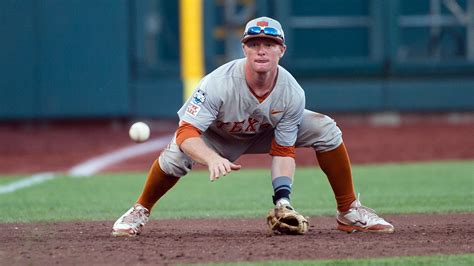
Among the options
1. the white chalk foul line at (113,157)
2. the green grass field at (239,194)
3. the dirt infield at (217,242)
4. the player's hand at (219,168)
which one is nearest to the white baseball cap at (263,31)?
the player's hand at (219,168)

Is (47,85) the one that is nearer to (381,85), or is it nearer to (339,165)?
(381,85)

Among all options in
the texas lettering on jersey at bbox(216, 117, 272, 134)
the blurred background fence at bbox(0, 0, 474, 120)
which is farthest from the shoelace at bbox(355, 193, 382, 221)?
the blurred background fence at bbox(0, 0, 474, 120)

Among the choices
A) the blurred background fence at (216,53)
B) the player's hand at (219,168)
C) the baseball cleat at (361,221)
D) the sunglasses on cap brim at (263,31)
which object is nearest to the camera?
the player's hand at (219,168)

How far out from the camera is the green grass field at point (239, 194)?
8742mm

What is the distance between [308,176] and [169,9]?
213 inches

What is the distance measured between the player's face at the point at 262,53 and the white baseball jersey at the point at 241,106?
0.59 ft

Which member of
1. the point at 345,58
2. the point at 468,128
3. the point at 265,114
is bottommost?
the point at 468,128

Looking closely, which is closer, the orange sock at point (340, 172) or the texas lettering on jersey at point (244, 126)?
the texas lettering on jersey at point (244, 126)

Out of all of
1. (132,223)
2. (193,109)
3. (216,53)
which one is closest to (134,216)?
(132,223)

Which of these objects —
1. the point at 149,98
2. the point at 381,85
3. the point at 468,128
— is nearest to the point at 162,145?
the point at 149,98

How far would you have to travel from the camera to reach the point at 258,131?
6906 mm

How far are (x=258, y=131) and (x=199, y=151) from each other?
23.2 inches

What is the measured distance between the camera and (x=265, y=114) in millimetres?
6695

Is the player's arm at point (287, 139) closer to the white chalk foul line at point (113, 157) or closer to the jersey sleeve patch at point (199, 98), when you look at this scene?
the jersey sleeve patch at point (199, 98)
